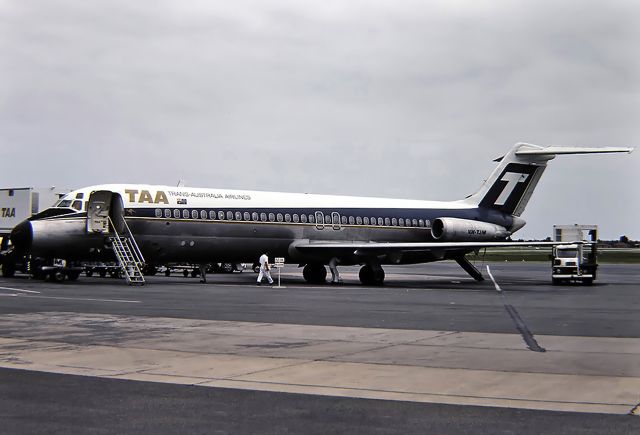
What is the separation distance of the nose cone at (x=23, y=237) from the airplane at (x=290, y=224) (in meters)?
0.04

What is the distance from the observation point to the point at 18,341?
13.6 metres

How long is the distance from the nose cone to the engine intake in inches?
773

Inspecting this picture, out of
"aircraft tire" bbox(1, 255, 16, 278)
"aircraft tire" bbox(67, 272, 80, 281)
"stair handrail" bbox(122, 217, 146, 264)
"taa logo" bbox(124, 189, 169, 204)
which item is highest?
"taa logo" bbox(124, 189, 169, 204)

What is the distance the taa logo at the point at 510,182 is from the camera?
44.2 m

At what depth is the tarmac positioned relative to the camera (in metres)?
7.88

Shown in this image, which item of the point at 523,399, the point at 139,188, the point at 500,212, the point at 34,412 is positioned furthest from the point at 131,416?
the point at 500,212

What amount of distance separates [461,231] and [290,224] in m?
9.31

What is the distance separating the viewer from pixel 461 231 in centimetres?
4094

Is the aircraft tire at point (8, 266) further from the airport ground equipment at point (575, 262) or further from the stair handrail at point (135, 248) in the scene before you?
the airport ground equipment at point (575, 262)

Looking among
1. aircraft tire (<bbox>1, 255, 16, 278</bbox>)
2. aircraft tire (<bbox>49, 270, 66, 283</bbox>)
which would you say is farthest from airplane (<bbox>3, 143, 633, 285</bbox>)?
aircraft tire (<bbox>1, 255, 16, 278</bbox>)

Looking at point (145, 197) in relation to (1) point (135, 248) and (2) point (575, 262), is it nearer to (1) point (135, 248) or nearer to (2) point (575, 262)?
(1) point (135, 248)

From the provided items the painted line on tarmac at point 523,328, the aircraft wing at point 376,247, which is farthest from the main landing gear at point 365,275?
the painted line on tarmac at point 523,328

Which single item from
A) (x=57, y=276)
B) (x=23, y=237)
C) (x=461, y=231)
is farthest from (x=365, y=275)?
(x=23, y=237)

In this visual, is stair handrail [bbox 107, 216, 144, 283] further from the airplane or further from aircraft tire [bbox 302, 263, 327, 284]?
aircraft tire [bbox 302, 263, 327, 284]
